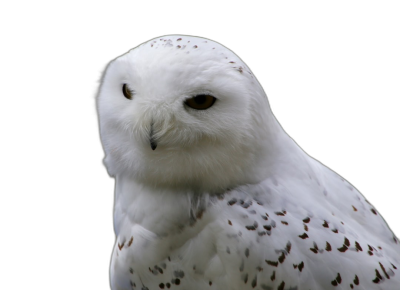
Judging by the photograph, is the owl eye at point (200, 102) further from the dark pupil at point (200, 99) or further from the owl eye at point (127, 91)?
the owl eye at point (127, 91)

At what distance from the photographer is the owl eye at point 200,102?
6.72ft

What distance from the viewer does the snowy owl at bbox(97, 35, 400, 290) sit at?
2057 millimetres

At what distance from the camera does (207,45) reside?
2180mm

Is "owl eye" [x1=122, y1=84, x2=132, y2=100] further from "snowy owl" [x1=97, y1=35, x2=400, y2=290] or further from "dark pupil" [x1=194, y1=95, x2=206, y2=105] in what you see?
"dark pupil" [x1=194, y1=95, x2=206, y2=105]

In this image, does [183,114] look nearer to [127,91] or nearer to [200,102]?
[200,102]

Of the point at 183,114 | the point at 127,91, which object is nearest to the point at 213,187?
the point at 183,114

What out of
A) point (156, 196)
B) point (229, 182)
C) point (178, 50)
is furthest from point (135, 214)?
point (178, 50)

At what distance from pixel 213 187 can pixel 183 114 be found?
0.36 meters

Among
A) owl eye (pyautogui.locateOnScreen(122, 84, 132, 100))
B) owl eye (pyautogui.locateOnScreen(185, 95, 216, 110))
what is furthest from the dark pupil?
owl eye (pyautogui.locateOnScreen(122, 84, 132, 100))

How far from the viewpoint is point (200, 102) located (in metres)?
2.06

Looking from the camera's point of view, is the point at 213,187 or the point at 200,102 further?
the point at 213,187

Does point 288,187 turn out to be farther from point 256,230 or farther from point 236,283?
point 236,283

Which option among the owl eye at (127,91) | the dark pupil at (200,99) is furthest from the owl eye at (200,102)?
the owl eye at (127,91)

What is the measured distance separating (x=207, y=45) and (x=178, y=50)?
0.14 metres
